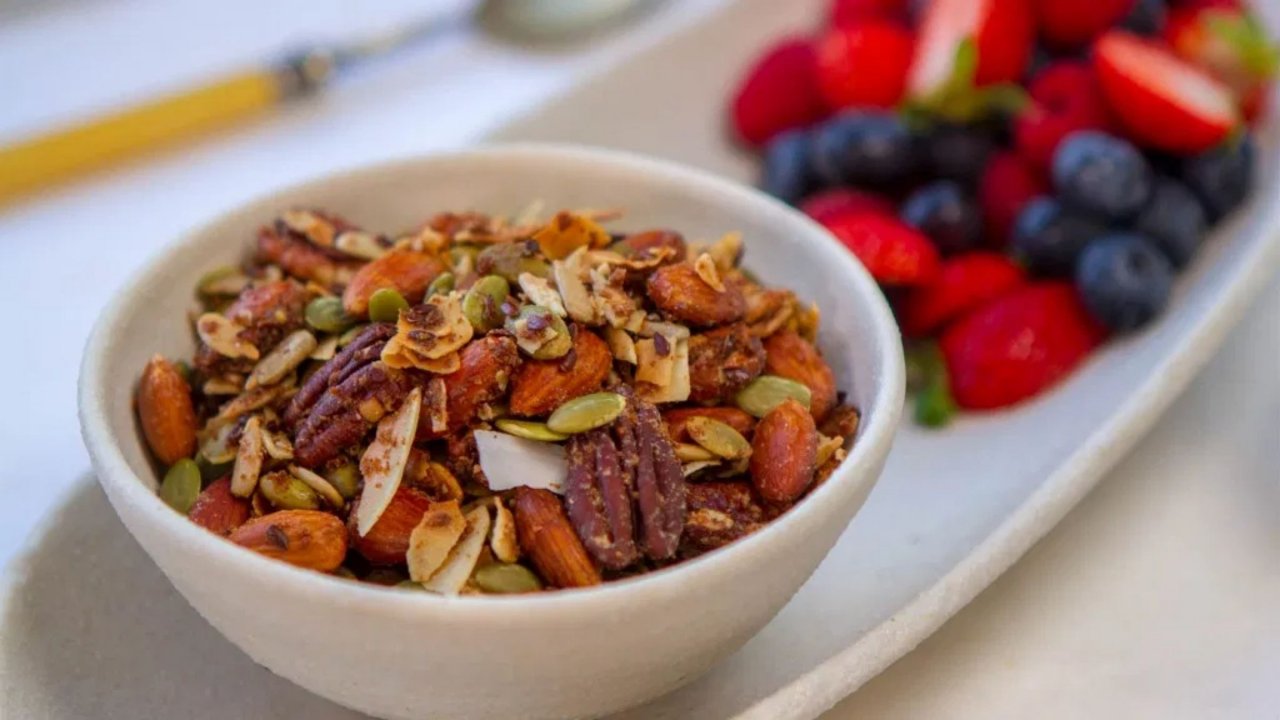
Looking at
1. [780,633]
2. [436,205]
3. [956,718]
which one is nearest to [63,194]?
[436,205]

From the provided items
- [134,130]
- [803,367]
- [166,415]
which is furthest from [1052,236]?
[134,130]

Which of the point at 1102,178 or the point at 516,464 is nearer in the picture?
the point at 516,464

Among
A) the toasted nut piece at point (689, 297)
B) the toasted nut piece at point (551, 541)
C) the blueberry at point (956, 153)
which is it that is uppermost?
the toasted nut piece at point (689, 297)

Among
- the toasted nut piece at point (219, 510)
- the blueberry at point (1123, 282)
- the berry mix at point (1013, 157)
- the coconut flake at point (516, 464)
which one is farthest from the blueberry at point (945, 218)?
the toasted nut piece at point (219, 510)

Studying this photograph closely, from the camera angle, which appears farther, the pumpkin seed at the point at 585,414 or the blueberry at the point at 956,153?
the blueberry at the point at 956,153

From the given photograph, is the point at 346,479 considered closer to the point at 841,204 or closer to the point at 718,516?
the point at 718,516

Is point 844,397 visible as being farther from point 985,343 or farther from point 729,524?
point 985,343

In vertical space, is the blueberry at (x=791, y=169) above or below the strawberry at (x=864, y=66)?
below

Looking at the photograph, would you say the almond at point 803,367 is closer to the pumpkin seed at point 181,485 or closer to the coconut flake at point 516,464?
the coconut flake at point 516,464
